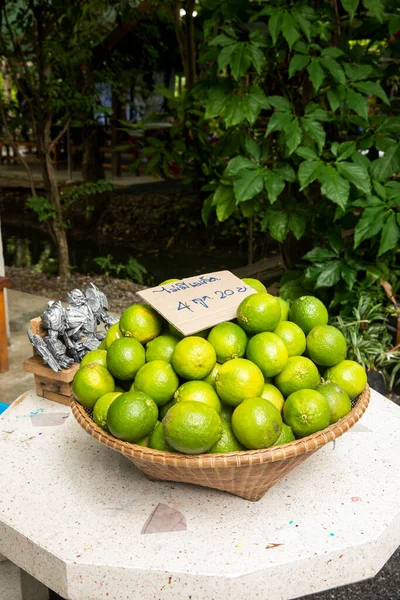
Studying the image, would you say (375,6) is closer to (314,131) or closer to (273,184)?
(314,131)

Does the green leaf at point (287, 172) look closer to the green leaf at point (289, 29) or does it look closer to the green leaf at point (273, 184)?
the green leaf at point (273, 184)

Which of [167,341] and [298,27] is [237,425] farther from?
[298,27]

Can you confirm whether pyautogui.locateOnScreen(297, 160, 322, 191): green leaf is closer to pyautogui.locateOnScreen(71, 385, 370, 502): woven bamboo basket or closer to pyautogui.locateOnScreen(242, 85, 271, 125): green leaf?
pyautogui.locateOnScreen(242, 85, 271, 125): green leaf

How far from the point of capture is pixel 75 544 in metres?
1.13

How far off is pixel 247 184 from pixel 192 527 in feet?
6.14

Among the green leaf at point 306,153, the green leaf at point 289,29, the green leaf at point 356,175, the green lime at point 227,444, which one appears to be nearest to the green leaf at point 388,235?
the green leaf at point 356,175

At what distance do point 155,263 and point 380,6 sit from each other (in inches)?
183

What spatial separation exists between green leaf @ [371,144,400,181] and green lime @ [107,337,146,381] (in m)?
1.90

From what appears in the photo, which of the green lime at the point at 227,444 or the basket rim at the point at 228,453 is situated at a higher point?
the basket rim at the point at 228,453

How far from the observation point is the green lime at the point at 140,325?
139cm

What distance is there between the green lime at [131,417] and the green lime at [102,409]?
0.22 feet

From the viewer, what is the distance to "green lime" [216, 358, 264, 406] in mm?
1206

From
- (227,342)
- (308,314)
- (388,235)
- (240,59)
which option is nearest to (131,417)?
(227,342)

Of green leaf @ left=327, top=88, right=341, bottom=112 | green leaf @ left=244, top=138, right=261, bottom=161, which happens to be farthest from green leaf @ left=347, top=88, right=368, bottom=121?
green leaf @ left=244, top=138, right=261, bottom=161
